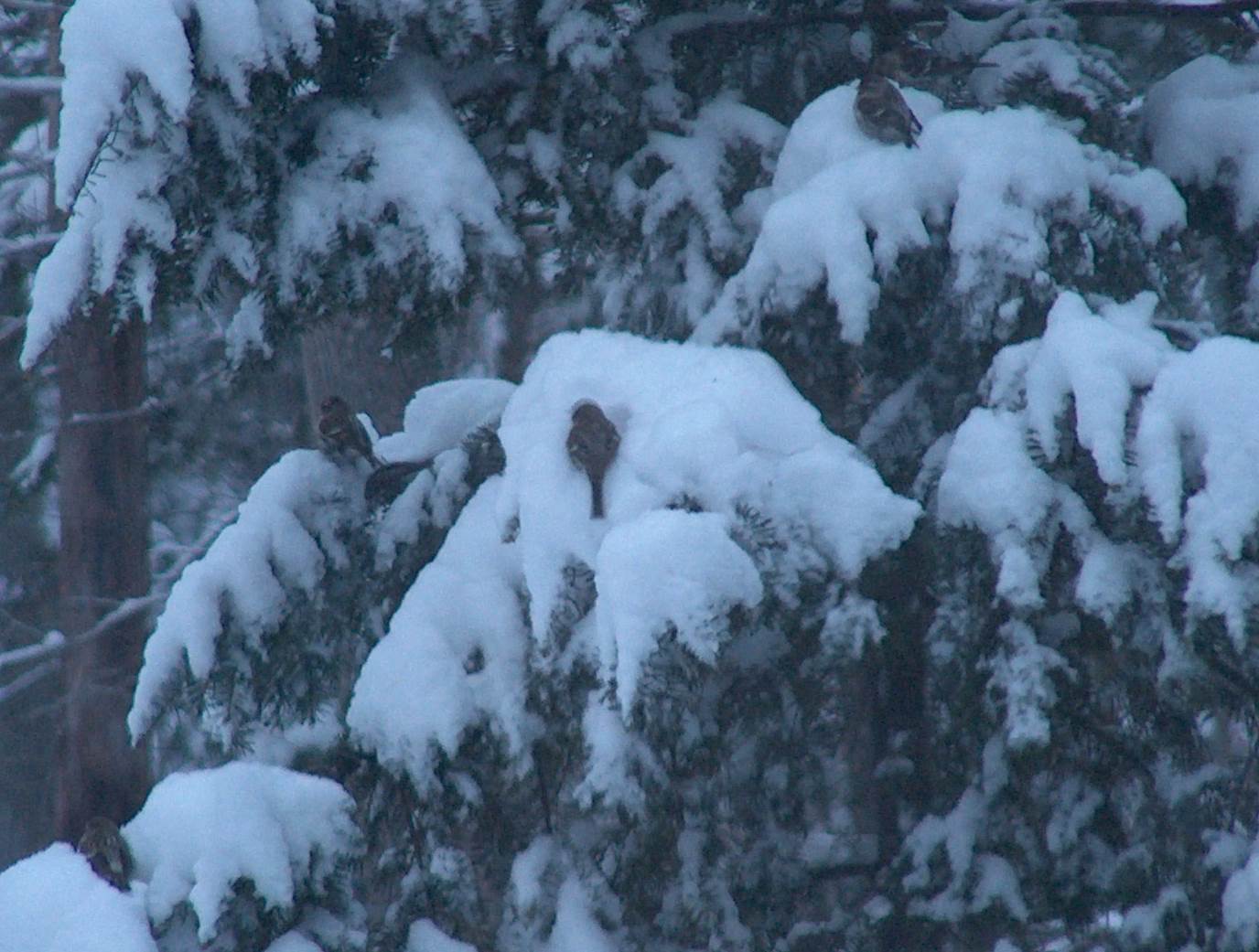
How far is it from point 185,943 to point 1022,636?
1462 mm

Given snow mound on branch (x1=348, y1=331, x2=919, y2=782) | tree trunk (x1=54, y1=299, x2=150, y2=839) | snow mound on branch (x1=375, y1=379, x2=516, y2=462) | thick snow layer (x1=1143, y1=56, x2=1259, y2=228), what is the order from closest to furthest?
snow mound on branch (x1=348, y1=331, x2=919, y2=782), thick snow layer (x1=1143, y1=56, x2=1259, y2=228), snow mound on branch (x1=375, y1=379, x2=516, y2=462), tree trunk (x1=54, y1=299, x2=150, y2=839)

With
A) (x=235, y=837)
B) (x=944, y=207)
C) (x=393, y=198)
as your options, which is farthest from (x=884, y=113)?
(x=235, y=837)

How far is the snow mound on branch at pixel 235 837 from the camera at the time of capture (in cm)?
242

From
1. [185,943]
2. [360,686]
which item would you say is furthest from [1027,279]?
[185,943]

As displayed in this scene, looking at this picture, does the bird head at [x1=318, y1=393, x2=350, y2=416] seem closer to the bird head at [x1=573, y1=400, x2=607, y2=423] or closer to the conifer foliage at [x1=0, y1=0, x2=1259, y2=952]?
the conifer foliage at [x1=0, y1=0, x2=1259, y2=952]

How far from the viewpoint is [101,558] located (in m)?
5.83

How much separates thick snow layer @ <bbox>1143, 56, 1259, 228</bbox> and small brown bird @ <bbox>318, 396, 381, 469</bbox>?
5.45ft

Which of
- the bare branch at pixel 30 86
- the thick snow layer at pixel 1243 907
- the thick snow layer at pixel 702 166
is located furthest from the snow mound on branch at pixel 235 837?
the bare branch at pixel 30 86

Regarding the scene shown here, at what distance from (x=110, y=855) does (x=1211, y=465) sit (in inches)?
73.9

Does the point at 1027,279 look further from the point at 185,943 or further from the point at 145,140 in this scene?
the point at 185,943

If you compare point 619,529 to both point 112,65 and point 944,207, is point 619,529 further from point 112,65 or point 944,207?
point 112,65

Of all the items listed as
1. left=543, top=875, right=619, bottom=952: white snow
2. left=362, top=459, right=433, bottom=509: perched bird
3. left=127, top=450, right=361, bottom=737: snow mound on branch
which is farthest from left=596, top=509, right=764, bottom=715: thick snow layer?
left=362, top=459, right=433, bottom=509: perched bird

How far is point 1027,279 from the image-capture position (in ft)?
7.57

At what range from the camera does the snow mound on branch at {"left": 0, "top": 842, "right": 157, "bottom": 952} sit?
2.36m
